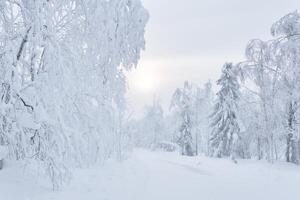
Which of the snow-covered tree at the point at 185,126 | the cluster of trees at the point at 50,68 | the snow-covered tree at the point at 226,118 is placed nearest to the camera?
the cluster of trees at the point at 50,68

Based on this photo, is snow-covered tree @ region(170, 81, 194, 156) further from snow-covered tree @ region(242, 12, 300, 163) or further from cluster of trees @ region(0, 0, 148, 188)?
cluster of trees @ region(0, 0, 148, 188)

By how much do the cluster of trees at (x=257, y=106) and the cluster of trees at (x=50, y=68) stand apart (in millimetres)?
5883

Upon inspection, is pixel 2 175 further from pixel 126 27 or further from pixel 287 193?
pixel 287 193

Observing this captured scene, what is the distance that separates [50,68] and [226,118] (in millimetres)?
37863

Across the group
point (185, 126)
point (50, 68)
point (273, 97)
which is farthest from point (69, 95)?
point (185, 126)

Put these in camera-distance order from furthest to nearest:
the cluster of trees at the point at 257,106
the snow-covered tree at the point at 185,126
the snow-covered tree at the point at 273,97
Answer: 1. the snow-covered tree at the point at 185,126
2. the snow-covered tree at the point at 273,97
3. the cluster of trees at the point at 257,106

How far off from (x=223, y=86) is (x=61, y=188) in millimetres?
38420

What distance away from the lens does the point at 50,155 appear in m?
11.4

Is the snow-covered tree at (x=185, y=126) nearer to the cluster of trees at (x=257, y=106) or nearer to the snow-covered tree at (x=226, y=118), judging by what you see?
the cluster of trees at (x=257, y=106)

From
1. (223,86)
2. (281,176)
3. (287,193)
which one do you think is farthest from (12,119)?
(223,86)

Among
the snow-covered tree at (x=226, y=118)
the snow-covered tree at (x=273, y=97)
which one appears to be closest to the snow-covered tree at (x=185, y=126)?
the snow-covered tree at (x=226, y=118)

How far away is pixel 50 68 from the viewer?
1139 cm

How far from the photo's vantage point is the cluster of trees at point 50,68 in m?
10.9

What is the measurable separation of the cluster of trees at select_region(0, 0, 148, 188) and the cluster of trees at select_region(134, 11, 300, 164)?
5883 millimetres
